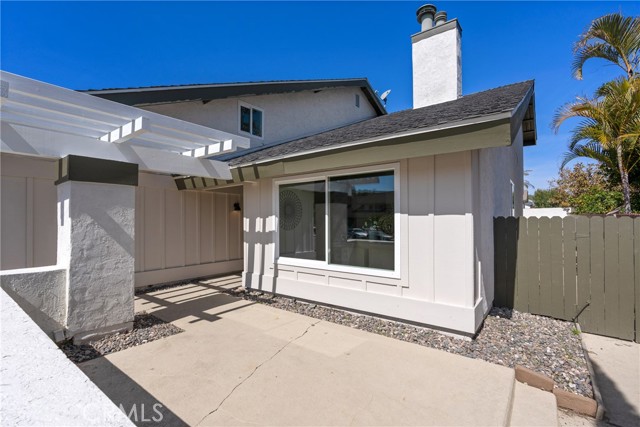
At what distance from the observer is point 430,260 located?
176 inches

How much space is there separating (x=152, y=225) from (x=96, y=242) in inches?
133

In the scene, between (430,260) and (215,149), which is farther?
(215,149)

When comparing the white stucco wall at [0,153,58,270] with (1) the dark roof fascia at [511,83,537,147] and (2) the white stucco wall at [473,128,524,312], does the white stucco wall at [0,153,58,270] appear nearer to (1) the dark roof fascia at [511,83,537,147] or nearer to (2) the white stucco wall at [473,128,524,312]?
(2) the white stucco wall at [473,128,524,312]

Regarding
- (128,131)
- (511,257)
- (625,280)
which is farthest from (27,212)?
(625,280)

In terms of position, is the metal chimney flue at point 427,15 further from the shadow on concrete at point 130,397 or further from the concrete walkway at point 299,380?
the shadow on concrete at point 130,397

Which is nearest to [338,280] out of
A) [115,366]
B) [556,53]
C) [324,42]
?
[115,366]

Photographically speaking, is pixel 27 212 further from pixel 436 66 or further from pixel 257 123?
pixel 436 66

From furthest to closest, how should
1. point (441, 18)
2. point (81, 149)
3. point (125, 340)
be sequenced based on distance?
point (441, 18)
point (81, 149)
point (125, 340)

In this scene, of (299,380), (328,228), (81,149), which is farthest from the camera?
(328,228)

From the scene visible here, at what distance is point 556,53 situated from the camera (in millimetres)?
9016

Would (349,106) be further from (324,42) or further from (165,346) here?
(165,346)

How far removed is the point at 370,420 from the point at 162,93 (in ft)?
24.7

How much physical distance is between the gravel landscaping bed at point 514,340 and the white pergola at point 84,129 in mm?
3691

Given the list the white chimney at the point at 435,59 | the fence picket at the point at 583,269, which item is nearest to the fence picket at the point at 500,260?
the fence picket at the point at 583,269
